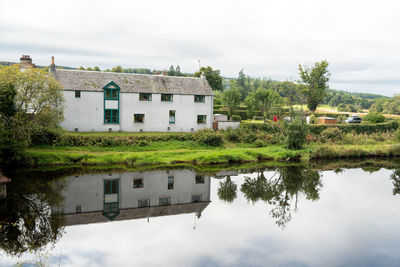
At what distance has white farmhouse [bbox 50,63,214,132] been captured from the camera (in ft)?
99.3

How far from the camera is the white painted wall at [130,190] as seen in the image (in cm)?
1719

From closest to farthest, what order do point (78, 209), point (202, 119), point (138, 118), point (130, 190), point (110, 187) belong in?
1. point (78, 209)
2. point (130, 190)
3. point (110, 187)
4. point (138, 118)
5. point (202, 119)

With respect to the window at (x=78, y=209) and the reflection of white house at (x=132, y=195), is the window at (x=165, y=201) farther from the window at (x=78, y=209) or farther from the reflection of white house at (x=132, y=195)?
the window at (x=78, y=209)

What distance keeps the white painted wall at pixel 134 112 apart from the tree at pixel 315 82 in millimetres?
23511

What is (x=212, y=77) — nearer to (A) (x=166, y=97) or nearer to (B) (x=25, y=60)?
(A) (x=166, y=97)

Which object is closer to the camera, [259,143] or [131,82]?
[259,143]

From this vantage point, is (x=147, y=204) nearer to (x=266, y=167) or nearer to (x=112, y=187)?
(x=112, y=187)

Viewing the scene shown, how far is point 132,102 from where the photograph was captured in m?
31.9

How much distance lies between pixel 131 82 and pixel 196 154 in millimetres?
11580

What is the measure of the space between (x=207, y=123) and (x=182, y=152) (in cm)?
830

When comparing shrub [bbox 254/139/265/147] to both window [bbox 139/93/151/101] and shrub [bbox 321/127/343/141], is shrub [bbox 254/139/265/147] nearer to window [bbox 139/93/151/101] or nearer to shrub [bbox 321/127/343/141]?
shrub [bbox 321/127/343/141]

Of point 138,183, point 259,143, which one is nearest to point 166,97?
point 259,143

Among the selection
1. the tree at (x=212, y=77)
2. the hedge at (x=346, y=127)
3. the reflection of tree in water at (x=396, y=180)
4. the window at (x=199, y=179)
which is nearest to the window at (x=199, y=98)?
the hedge at (x=346, y=127)

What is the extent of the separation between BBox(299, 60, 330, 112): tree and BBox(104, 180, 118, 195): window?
3882 cm
